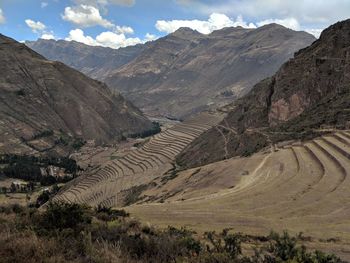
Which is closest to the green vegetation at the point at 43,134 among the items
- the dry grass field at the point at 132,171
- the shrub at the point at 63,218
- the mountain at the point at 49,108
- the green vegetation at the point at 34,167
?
the mountain at the point at 49,108

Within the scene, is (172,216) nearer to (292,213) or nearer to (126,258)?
(292,213)

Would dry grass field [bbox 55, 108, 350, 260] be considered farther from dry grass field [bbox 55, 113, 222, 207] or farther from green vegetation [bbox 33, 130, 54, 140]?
green vegetation [bbox 33, 130, 54, 140]

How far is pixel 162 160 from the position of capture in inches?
2778

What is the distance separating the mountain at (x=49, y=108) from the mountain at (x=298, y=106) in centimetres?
7338

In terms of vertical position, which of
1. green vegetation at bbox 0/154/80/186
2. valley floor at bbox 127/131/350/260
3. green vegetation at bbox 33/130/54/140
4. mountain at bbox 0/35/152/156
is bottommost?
green vegetation at bbox 0/154/80/186

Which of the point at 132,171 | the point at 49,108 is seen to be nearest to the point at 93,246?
the point at 132,171

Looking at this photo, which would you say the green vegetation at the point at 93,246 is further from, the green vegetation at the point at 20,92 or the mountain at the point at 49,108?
the green vegetation at the point at 20,92

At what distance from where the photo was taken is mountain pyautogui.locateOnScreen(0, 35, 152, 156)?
125000 millimetres

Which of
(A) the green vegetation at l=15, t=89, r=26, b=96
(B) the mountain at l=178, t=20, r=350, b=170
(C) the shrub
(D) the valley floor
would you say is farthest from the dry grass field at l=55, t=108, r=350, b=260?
(A) the green vegetation at l=15, t=89, r=26, b=96

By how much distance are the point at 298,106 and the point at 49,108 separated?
116091 millimetres

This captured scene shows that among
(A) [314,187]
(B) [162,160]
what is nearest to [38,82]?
(B) [162,160]

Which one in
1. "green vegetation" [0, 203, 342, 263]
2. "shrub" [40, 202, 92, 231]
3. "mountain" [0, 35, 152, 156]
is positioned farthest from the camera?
"mountain" [0, 35, 152, 156]

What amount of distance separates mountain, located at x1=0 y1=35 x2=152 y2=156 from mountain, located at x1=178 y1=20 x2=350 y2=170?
73380 mm

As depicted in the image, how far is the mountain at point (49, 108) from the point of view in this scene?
125 metres
